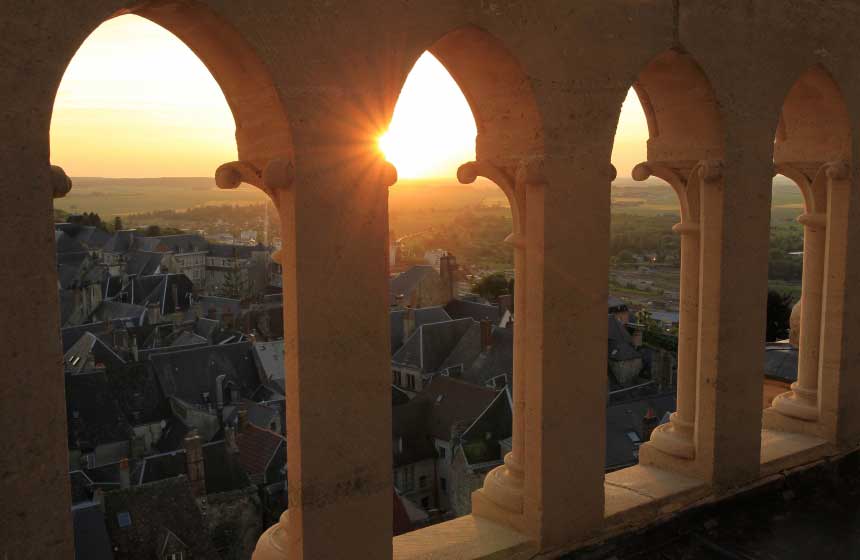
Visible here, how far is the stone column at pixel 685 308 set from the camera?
5828 mm

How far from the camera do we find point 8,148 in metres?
2.93

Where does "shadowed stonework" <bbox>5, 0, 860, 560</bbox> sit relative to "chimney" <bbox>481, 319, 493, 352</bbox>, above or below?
above

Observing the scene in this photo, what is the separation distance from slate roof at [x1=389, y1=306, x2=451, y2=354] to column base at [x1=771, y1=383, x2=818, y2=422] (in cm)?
4650

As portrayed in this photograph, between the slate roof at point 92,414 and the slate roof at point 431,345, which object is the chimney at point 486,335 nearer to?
the slate roof at point 431,345

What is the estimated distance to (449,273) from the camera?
64.3 m

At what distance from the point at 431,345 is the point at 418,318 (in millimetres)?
5976

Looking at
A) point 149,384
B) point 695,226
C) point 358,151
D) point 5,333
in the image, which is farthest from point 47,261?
point 149,384

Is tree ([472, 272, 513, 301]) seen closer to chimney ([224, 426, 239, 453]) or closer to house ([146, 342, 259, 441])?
house ([146, 342, 259, 441])

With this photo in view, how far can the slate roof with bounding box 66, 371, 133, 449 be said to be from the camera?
3991 cm

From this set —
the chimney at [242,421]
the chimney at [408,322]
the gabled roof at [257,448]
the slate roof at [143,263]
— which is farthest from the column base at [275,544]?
the slate roof at [143,263]

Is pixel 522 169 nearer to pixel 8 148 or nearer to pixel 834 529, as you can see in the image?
pixel 8 148

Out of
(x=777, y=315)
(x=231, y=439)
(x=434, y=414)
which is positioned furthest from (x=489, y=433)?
(x=777, y=315)

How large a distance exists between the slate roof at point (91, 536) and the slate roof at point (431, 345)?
86.8 feet

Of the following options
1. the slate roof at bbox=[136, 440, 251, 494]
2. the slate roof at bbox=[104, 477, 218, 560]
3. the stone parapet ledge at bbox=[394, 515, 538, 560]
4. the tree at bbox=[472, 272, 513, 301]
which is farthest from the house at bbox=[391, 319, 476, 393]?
the stone parapet ledge at bbox=[394, 515, 538, 560]
